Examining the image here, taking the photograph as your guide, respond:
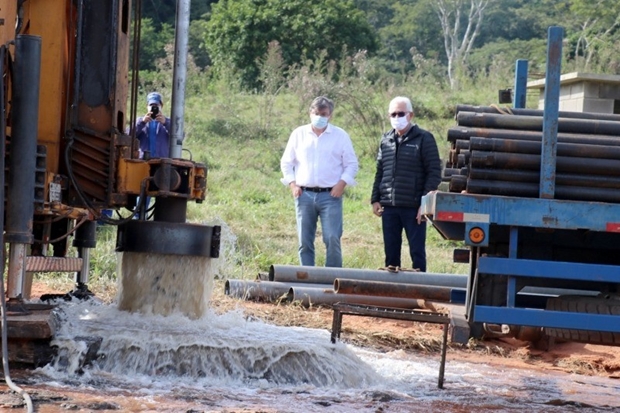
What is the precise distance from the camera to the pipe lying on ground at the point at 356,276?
1080cm

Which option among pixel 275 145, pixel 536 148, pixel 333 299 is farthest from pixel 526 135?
pixel 275 145

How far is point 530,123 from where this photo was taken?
7.48 metres

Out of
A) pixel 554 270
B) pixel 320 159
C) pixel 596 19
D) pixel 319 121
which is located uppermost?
pixel 596 19

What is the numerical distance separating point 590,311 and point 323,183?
5.20 metres

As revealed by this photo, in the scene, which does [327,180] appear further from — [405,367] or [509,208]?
[509,208]

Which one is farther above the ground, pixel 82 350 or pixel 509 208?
pixel 509 208

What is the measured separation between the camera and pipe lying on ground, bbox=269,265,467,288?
425 inches

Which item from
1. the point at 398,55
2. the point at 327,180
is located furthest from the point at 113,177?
the point at 398,55

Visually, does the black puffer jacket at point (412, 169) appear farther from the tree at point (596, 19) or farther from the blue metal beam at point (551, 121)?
the tree at point (596, 19)

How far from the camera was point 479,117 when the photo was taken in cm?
751

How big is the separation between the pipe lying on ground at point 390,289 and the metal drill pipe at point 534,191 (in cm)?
174

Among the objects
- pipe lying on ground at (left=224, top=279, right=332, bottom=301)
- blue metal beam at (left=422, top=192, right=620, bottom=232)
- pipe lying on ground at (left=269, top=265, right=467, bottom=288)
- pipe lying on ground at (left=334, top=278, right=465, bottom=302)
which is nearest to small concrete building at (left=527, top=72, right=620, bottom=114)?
→ pipe lying on ground at (left=269, top=265, right=467, bottom=288)

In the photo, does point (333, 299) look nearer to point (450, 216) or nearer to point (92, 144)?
point (92, 144)

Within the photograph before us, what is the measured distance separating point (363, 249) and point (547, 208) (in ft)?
25.0
